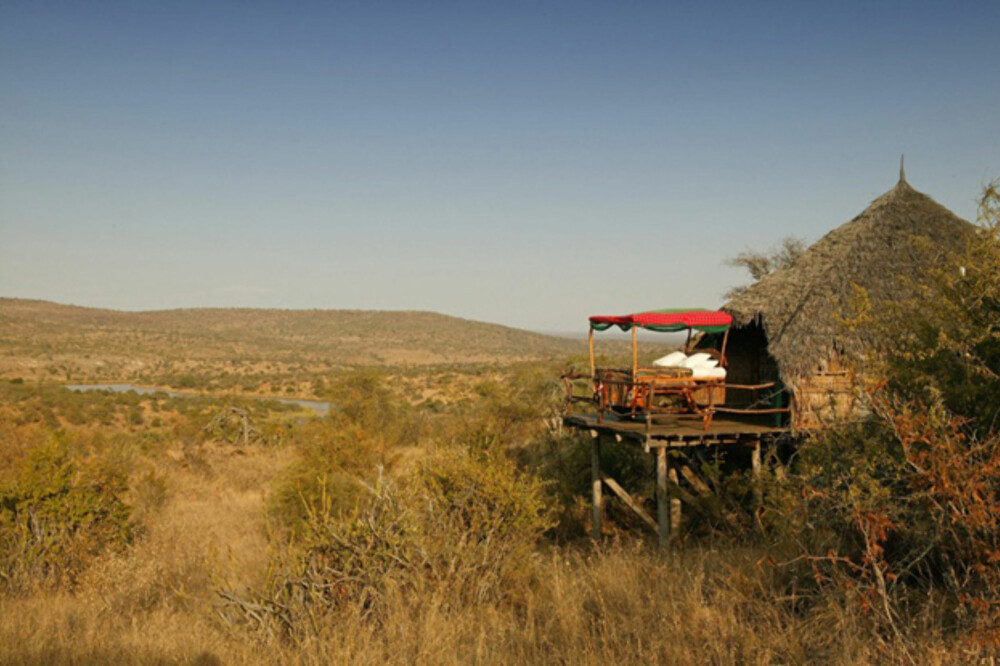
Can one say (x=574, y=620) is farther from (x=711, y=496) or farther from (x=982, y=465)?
(x=711, y=496)

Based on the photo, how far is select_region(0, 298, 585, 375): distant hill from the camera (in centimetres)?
6718

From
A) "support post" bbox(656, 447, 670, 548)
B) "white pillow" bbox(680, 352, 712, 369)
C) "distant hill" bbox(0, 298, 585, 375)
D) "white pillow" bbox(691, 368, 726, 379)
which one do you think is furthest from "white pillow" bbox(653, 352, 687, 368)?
"distant hill" bbox(0, 298, 585, 375)

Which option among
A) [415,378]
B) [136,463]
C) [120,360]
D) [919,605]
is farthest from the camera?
[120,360]

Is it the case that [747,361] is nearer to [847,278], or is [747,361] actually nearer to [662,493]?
[847,278]

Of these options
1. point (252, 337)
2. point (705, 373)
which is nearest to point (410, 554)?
point (705, 373)

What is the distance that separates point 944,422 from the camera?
4363 millimetres

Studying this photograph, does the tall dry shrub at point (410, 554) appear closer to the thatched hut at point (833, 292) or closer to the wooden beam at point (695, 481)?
the thatched hut at point (833, 292)

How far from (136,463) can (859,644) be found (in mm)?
15675

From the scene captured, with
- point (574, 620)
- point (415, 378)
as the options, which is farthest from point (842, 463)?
point (415, 378)

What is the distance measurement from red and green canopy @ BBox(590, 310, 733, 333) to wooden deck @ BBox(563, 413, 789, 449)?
172cm

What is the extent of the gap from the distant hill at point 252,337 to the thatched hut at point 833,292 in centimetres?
5544

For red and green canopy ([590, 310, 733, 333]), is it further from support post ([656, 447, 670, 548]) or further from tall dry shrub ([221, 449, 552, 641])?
tall dry shrub ([221, 449, 552, 641])

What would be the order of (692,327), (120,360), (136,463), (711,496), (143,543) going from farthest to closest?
1. (120,360)
2. (136,463)
3. (711,496)
4. (692,327)
5. (143,543)

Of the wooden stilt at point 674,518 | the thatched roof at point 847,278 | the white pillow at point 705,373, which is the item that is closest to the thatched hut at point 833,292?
the thatched roof at point 847,278
